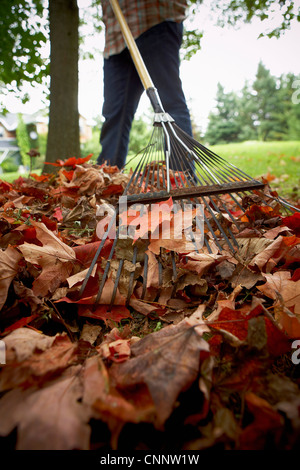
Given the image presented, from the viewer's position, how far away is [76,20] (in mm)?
3527

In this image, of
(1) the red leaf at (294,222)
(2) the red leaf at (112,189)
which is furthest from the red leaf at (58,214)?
(1) the red leaf at (294,222)

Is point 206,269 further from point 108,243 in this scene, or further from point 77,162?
point 77,162

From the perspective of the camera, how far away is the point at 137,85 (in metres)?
2.73

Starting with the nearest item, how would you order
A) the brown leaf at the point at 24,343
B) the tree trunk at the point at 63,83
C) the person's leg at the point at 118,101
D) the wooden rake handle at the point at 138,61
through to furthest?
the brown leaf at the point at 24,343, the wooden rake handle at the point at 138,61, the person's leg at the point at 118,101, the tree trunk at the point at 63,83

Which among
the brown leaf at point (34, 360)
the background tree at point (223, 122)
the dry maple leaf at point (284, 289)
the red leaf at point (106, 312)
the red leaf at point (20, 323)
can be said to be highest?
the background tree at point (223, 122)

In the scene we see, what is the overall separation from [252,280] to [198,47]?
6209mm

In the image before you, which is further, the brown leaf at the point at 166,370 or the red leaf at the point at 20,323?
the red leaf at the point at 20,323

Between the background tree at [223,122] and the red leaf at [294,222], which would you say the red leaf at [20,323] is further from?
the background tree at [223,122]

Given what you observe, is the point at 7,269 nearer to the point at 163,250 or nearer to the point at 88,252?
the point at 88,252

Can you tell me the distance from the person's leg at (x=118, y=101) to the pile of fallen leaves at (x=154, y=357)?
77.7 inches

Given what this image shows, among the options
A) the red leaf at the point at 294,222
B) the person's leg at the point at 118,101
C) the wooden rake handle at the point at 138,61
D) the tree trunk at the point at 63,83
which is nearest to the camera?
the red leaf at the point at 294,222

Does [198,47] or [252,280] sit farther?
[198,47]

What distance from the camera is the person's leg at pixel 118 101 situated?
105 inches

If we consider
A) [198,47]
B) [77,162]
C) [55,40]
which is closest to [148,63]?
[77,162]
